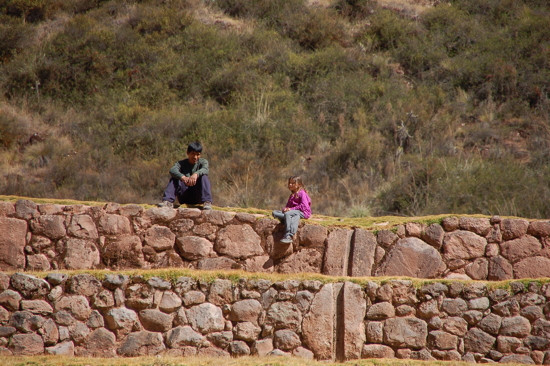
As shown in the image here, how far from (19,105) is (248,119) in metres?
7.15

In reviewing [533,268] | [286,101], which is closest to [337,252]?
[533,268]

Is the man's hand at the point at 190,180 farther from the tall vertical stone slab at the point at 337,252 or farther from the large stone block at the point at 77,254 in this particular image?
the tall vertical stone slab at the point at 337,252

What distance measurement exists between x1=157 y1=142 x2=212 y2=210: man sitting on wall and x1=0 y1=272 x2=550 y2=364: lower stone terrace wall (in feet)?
4.41

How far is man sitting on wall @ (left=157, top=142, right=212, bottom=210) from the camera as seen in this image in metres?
7.64

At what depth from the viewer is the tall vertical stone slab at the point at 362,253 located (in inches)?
294

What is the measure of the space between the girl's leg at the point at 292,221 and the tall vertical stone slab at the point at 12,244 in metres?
3.57

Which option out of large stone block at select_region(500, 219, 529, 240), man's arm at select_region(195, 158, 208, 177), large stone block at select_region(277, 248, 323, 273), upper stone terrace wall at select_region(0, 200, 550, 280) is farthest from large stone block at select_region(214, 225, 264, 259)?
large stone block at select_region(500, 219, 529, 240)

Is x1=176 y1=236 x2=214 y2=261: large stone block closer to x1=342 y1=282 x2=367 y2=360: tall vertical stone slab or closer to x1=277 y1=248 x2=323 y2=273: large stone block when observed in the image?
x1=277 y1=248 x2=323 y2=273: large stone block

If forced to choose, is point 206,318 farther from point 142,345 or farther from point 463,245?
point 463,245

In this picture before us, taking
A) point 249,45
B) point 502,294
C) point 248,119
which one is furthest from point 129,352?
point 249,45

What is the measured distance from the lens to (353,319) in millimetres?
6820

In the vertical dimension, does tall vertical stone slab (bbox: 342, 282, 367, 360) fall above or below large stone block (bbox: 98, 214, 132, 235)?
below

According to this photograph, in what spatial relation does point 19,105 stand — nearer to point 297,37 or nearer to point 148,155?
point 148,155

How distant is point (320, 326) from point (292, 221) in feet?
4.93
